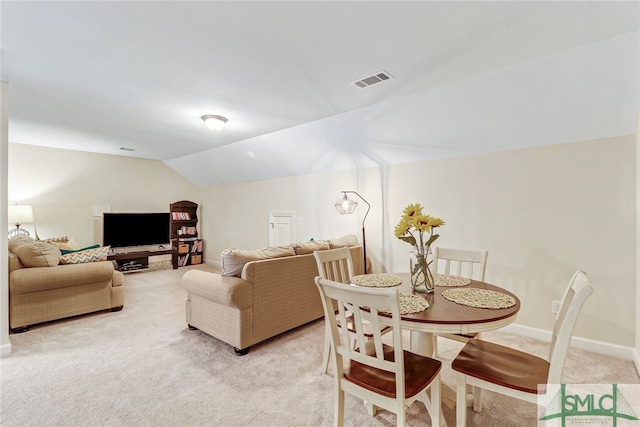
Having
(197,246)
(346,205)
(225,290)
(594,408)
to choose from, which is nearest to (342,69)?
(346,205)

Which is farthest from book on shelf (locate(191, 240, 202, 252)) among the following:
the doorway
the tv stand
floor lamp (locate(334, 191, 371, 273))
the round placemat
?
the round placemat

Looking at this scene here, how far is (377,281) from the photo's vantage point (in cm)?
224

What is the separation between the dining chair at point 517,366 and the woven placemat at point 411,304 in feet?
1.05

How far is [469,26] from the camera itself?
1.91 meters

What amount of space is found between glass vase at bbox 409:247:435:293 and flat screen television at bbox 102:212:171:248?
620cm

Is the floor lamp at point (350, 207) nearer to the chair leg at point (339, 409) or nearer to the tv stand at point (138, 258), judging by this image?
the chair leg at point (339, 409)

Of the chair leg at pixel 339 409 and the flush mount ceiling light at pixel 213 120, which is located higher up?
the flush mount ceiling light at pixel 213 120

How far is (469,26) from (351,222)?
10.4 feet

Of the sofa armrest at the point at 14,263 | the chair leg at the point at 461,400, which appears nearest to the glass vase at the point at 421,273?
the chair leg at the point at 461,400

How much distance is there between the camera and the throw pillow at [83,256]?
3518 millimetres

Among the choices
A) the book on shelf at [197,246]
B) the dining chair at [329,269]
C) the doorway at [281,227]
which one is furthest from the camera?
the book on shelf at [197,246]

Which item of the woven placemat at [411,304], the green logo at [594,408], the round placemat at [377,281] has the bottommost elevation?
the green logo at [594,408]

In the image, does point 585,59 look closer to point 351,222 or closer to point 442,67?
point 442,67

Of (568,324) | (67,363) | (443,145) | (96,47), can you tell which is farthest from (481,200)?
(67,363)
